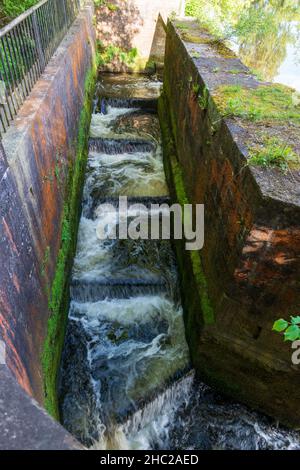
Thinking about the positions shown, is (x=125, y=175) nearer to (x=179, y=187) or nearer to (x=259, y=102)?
(x=179, y=187)

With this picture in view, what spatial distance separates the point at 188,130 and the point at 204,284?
10.4 feet

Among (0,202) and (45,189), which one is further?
(45,189)

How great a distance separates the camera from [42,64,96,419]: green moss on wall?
3949 mm

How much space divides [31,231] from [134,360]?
254cm

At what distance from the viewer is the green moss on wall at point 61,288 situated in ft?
13.0

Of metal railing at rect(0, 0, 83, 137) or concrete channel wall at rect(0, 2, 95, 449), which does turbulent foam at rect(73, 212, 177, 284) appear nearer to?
concrete channel wall at rect(0, 2, 95, 449)

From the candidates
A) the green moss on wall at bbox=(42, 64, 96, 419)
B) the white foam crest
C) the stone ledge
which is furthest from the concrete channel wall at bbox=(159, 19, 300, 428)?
the white foam crest

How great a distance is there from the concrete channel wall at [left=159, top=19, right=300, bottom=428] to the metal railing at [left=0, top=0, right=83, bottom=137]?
2547mm

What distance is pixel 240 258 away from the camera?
3316mm
